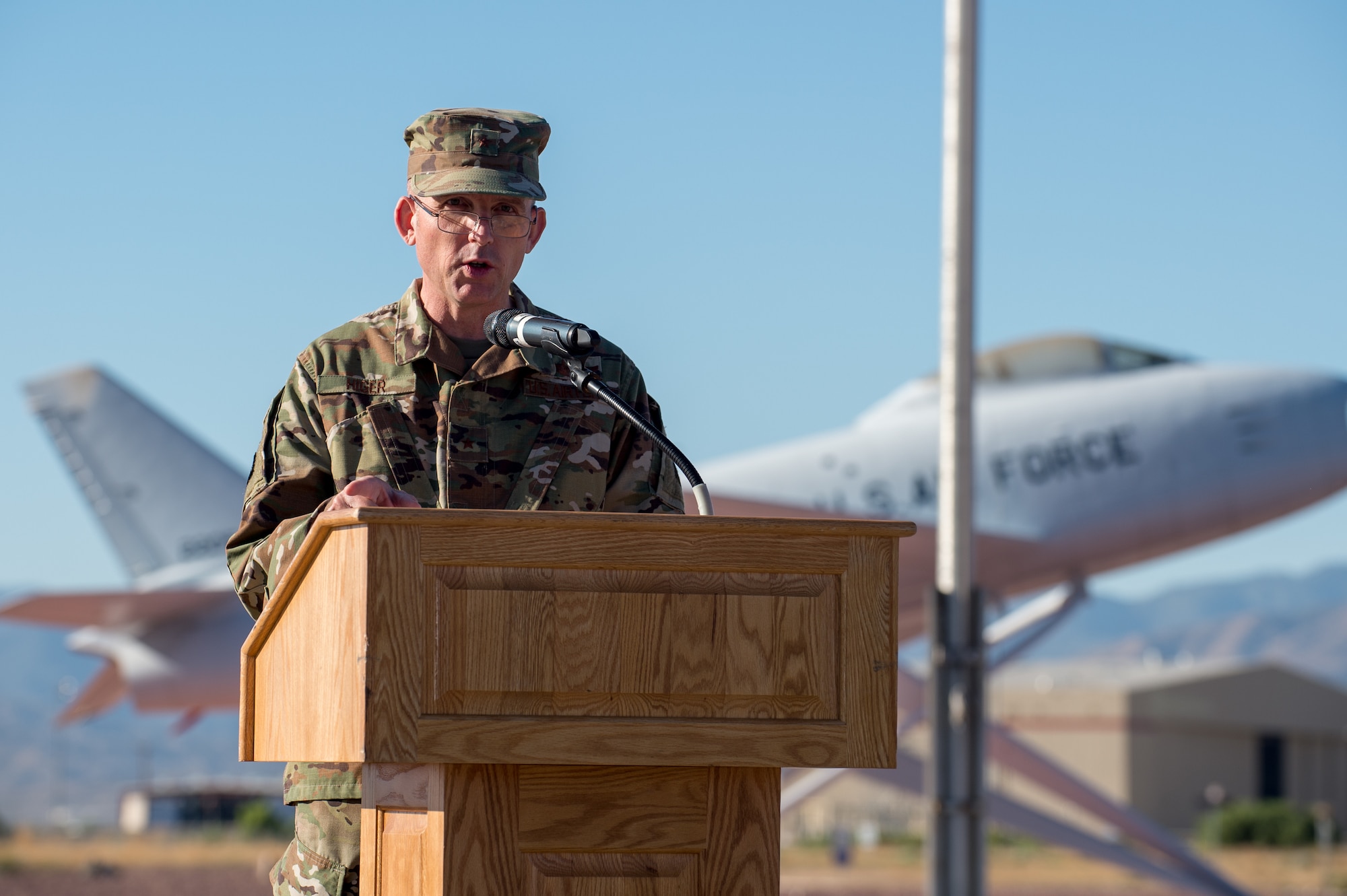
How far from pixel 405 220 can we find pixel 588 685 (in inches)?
54.8

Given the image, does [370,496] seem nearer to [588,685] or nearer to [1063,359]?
[588,685]

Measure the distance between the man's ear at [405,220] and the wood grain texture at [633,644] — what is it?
4.11ft

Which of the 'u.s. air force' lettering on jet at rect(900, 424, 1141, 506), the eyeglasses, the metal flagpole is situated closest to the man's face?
the eyeglasses

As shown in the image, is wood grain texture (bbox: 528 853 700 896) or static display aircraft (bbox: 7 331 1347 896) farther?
static display aircraft (bbox: 7 331 1347 896)

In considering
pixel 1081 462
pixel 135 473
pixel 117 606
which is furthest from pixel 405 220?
pixel 135 473

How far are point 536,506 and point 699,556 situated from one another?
0.92 m

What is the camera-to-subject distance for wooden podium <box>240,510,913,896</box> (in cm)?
242

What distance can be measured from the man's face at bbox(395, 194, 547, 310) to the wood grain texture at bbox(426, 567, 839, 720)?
1.06 meters

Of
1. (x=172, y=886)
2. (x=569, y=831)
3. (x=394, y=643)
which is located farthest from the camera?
(x=172, y=886)

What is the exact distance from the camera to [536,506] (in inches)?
133

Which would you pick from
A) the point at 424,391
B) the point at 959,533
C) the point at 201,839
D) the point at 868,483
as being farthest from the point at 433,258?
the point at 201,839

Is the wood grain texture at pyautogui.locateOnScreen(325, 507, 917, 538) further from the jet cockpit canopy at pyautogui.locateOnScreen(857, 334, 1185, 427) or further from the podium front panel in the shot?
the jet cockpit canopy at pyautogui.locateOnScreen(857, 334, 1185, 427)

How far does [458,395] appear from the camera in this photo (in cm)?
344

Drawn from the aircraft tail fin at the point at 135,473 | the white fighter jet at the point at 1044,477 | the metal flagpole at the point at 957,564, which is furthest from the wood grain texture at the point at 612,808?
the aircraft tail fin at the point at 135,473
